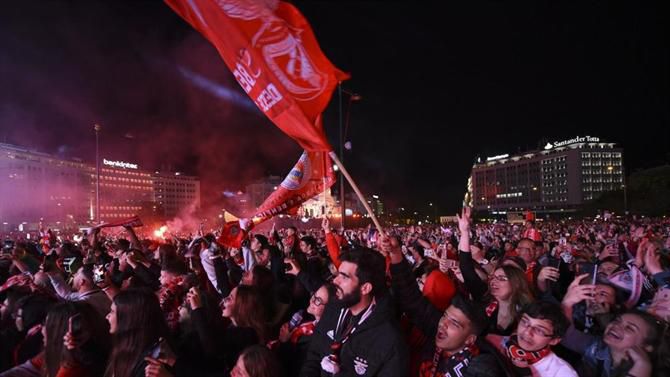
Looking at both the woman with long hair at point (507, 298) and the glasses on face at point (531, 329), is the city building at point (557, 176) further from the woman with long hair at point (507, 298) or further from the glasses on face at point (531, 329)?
the glasses on face at point (531, 329)

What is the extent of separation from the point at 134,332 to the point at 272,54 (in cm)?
460

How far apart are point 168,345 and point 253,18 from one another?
5.01m

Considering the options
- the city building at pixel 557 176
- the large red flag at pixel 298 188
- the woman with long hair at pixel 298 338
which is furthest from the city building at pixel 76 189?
the city building at pixel 557 176

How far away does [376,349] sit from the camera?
10.0 feet

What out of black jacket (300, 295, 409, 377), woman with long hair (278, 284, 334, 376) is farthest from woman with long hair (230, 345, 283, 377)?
woman with long hair (278, 284, 334, 376)

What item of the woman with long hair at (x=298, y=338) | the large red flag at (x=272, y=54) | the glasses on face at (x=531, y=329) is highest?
the large red flag at (x=272, y=54)

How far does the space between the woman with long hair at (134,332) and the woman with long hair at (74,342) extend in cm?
19

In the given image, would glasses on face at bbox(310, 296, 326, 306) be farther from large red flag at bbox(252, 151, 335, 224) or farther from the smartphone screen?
large red flag at bbox(252, 151, 335, 224)

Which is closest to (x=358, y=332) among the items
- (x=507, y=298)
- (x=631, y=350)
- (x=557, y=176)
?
(x=507, y=298)

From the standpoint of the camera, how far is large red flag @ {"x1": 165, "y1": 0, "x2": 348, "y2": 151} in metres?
6.62

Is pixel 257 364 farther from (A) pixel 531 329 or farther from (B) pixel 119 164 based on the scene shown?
(B) pixel 119 164

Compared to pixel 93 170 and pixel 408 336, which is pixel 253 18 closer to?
pixel 408 336

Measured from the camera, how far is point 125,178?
417 feet

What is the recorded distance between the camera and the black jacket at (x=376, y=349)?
301 cm
